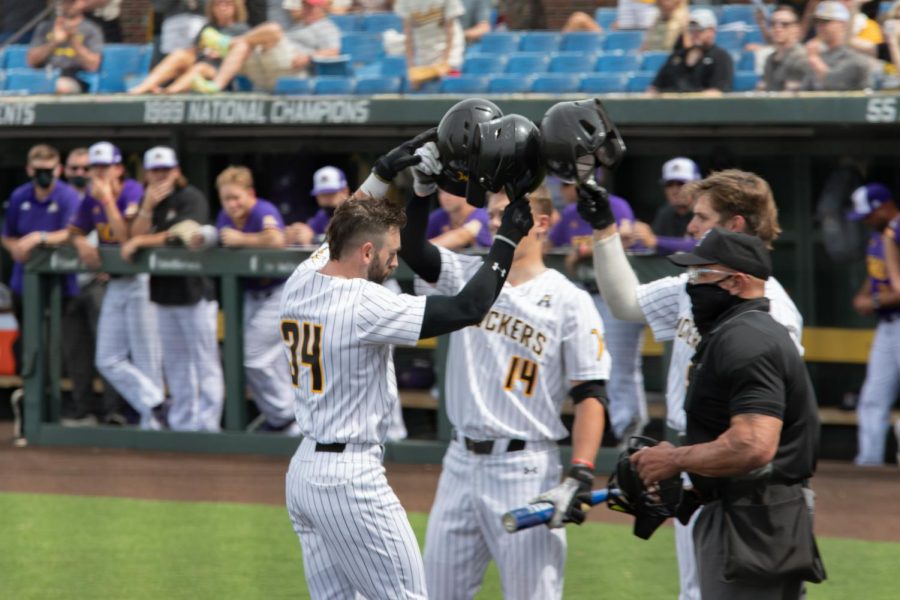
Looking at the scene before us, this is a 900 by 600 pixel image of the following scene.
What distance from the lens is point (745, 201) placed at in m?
4.17

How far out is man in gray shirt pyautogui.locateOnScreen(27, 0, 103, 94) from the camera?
11.8m

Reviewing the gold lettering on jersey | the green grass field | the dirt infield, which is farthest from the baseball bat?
the dirt infield

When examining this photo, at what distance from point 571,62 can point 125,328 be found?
382 centimetres

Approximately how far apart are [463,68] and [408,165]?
641cm

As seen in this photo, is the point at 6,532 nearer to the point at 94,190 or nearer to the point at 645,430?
the point at 94,190

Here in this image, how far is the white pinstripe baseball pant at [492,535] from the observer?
4383 mm

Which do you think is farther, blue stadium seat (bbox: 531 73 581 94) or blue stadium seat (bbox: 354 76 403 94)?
blue stadium seat (bbox: 354 76 403 94)

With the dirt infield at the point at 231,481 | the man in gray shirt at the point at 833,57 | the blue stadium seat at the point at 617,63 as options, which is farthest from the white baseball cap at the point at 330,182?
the man in gray shirt at the point at 833,57

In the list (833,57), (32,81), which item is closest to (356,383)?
(833,57)

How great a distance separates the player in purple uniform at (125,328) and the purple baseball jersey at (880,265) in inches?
182

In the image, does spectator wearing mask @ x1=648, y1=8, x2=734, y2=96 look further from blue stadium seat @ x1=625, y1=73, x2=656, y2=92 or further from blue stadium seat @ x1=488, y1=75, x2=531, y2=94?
blue stadium seat @ x1=488, y1=75, x2=531, y2=94

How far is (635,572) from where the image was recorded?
6.24 metres

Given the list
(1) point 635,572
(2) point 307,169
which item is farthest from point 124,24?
(1) point 635,572

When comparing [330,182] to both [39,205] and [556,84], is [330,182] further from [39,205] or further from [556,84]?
[39,205]
